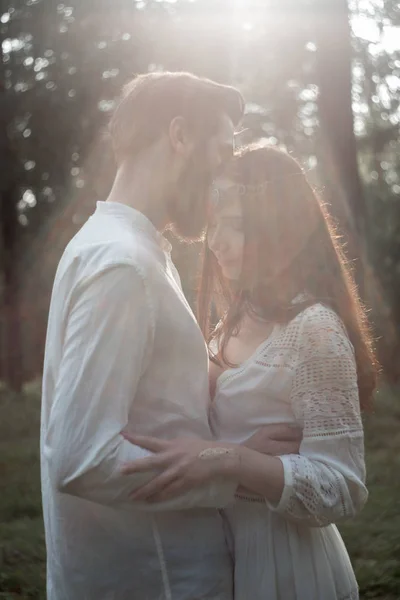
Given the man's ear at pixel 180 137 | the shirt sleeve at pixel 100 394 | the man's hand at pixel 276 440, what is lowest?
the man's hand at pixel 276 440

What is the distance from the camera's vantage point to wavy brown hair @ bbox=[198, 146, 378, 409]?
9.21 feet

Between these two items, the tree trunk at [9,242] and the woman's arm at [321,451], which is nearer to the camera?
the woman's arm at [321,451]

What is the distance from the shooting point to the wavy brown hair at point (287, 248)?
9.21 ft

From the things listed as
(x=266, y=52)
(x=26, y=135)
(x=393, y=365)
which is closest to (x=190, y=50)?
(x=266, y=52)

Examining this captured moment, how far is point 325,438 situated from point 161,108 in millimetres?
1054

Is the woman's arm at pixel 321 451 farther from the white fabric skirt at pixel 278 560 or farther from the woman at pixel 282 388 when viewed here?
the white fabric skirt at pixel 278 560

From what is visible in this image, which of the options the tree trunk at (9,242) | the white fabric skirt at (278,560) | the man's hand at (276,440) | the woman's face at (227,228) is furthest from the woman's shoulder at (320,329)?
the tree trunk at (9,242)

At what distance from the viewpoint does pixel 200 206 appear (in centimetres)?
272

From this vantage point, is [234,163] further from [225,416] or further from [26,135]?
[26,135]

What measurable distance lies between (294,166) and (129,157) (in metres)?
0.63

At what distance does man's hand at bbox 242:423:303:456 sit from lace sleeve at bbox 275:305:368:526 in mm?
48

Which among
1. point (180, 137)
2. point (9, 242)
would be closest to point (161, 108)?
point (180, 137)

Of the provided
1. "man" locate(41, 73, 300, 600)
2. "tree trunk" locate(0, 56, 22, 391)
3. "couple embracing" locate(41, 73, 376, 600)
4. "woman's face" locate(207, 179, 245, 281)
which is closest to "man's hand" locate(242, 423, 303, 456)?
"couple embracing" locate(41, 73, 376, 600)

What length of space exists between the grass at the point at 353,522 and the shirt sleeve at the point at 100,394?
394cm
